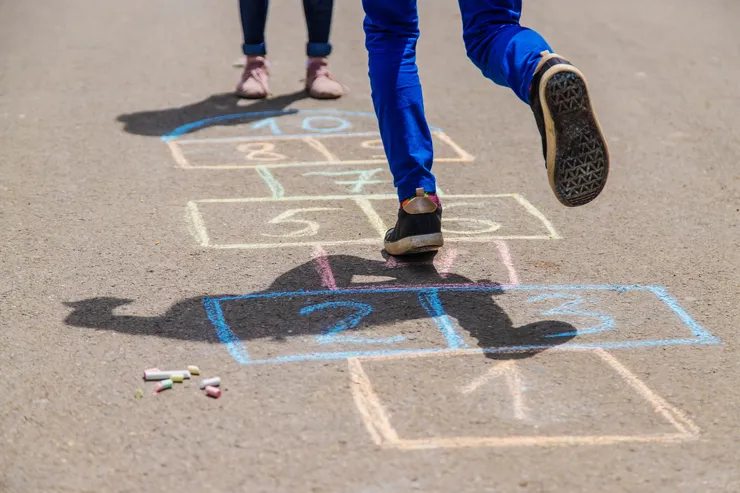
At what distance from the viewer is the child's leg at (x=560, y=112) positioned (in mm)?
3076

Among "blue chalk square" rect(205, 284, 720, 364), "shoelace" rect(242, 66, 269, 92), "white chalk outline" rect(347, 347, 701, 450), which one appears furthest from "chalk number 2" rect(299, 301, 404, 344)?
"shoelace" rect(242, 66, 269, 92)

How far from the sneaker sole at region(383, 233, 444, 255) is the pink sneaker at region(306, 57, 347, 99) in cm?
261

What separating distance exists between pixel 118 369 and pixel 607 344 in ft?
4.72

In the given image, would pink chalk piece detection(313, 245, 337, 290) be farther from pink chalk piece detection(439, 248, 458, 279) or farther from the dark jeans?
the dark jeans

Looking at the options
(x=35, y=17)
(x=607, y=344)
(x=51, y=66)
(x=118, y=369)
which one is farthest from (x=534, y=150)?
(x=35, y=17)

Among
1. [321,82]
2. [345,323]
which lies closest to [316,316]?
[345,323]

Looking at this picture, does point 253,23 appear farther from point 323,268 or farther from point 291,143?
point 323,268

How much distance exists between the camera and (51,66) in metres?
6.86

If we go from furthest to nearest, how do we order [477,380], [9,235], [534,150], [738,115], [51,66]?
[51,66]
[738,115]
[534,150]
[9,235]
[477,380]

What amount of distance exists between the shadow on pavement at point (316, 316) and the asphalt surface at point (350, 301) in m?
0.01

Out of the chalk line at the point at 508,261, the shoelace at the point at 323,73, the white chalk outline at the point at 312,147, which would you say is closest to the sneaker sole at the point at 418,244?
the chalk line at the point at 508,261

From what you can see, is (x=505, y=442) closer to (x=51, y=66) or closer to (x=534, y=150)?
(x=534, y=150)

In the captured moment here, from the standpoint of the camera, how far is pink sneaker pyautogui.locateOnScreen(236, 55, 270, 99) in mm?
6125

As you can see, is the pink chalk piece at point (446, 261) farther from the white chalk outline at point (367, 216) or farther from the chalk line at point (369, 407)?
the chalk line at point (369, 407)
